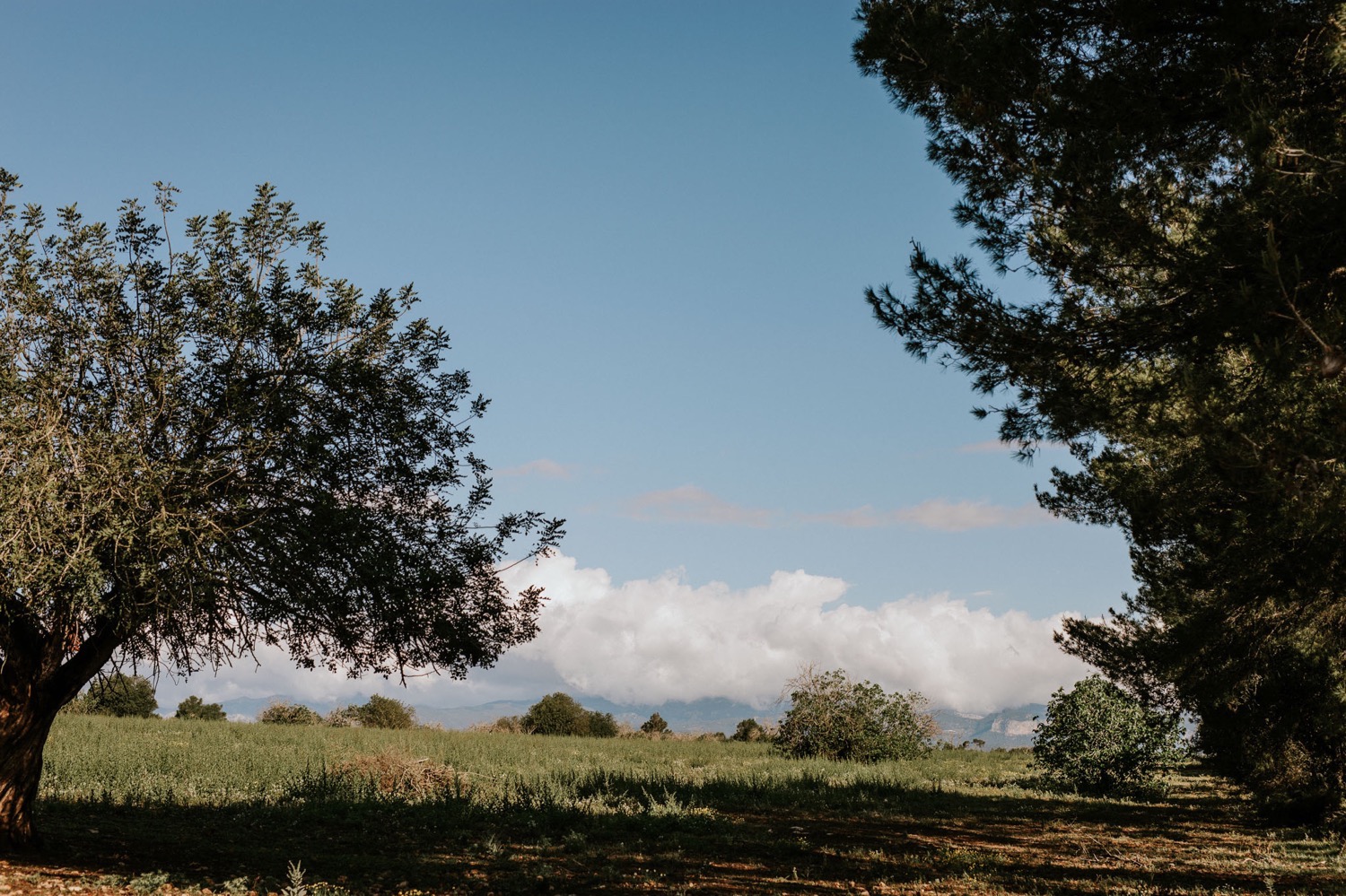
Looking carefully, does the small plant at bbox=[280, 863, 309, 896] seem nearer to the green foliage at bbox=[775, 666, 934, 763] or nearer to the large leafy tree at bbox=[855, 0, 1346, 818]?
the large leafy tree at bbox=[855, 0, 1346, 818]

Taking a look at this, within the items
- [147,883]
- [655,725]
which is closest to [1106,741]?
[147,883]

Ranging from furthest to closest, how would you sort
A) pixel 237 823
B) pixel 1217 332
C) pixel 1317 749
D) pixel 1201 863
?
pixel 1317 749 → pixel 237 823 → pixel 1201 863 → pixel 1217 332

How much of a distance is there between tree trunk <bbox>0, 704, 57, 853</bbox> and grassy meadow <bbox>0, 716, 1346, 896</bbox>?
43cm

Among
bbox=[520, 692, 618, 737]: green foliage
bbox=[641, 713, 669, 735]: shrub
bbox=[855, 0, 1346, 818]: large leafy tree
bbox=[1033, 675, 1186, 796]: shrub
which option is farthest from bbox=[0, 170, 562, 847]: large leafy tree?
bbox=[641, 713, 669, 735]: shrub

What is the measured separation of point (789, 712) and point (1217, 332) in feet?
92.3

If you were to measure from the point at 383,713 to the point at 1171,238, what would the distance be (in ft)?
187

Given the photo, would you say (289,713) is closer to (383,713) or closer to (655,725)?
(383,713)

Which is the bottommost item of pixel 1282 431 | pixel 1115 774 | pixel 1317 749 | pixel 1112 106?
pixel 1115 774

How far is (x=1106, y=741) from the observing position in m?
24.3

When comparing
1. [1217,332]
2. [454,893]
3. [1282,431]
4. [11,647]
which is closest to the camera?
[1282,431]

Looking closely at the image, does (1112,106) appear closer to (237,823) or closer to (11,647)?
(11,647)

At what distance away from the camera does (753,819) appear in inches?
619

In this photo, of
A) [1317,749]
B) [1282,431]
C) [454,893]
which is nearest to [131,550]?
[454,893]

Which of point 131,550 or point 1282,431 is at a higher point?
point 1282,431
